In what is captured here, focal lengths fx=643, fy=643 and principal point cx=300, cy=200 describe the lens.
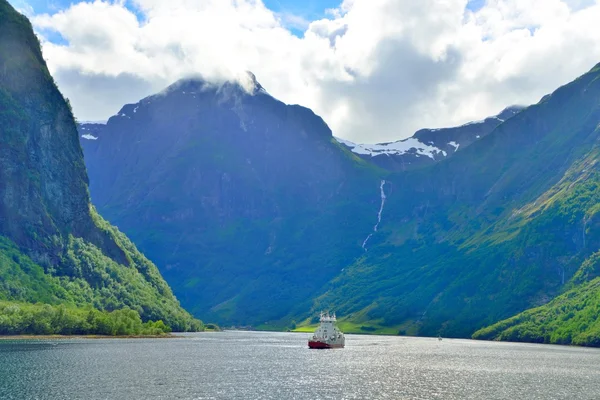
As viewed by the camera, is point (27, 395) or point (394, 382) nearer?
point (27, 395)

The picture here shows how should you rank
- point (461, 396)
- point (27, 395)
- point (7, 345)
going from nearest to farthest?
1. point (27, 395)
2. point (461, 396)
3. point (7, 345)

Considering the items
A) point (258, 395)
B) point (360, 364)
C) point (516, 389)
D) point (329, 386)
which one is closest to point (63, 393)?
point (258, 395)

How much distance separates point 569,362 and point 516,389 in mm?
80591

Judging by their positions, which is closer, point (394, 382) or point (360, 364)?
point (394, 382)

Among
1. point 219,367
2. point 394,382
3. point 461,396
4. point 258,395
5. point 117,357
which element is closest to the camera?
point 258,395

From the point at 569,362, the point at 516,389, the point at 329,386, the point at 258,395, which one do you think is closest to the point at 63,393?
the point at 258,395

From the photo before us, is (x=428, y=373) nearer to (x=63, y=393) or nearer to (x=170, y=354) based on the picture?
(x=170, y=354)

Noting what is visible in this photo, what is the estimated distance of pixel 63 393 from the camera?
102750 millimetres

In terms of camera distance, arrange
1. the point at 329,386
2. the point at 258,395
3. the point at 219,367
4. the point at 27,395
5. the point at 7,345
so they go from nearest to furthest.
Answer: the point at 27,395, the point at 258,395, the point at 329,386, the point at 219,367, the point at 7,345

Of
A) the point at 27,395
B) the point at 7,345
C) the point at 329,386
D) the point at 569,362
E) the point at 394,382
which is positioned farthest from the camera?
the point at 569,362

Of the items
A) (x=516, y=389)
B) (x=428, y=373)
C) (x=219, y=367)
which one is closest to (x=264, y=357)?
(x=219, y=367)

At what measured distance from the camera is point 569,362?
650 ft

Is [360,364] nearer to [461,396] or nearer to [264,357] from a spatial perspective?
[264,357]

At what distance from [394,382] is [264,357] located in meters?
70.4
